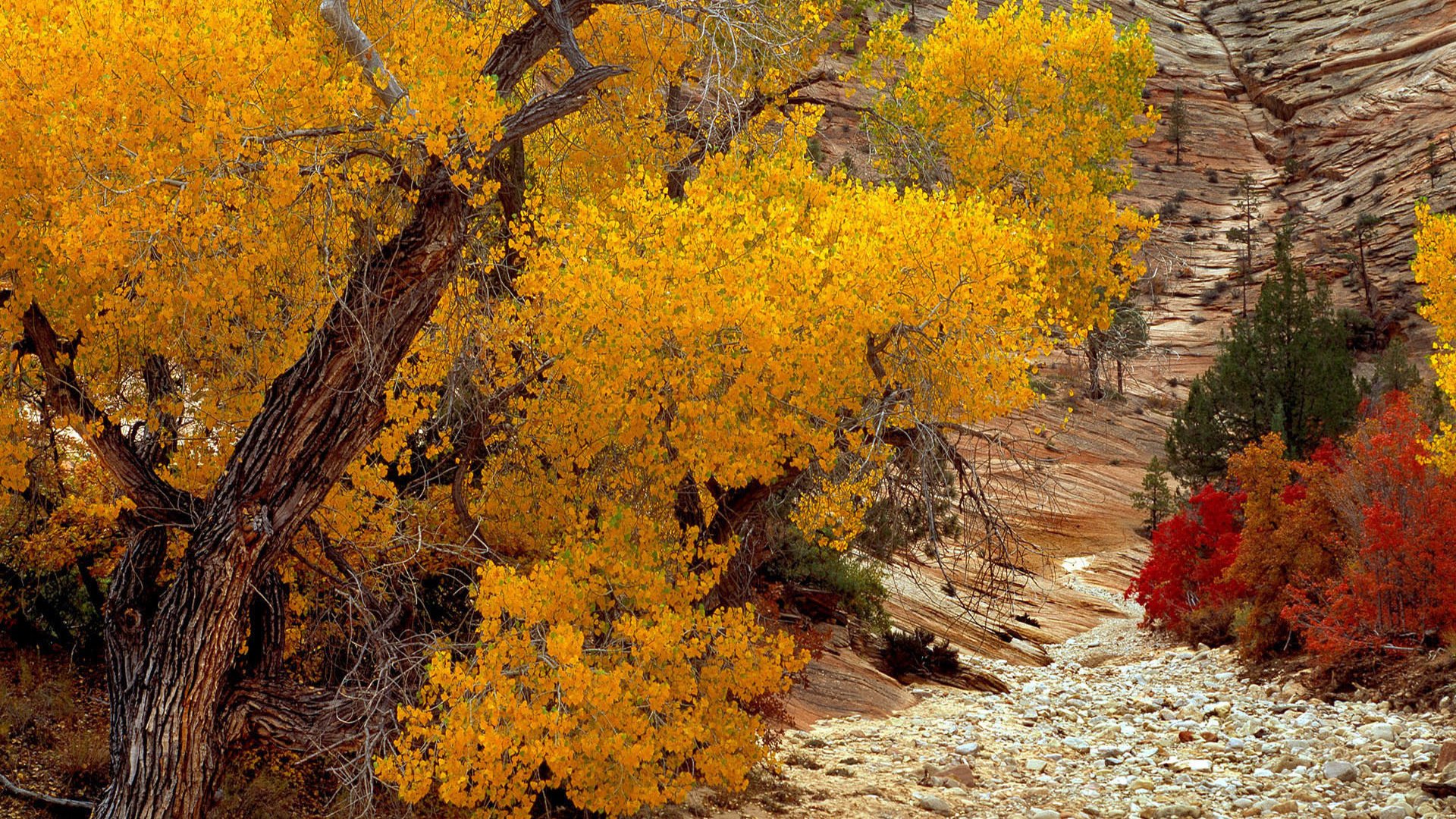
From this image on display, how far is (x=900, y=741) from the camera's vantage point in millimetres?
11781

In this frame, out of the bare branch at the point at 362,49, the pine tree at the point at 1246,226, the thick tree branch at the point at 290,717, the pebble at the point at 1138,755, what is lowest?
the pebble at the point at 1138,755

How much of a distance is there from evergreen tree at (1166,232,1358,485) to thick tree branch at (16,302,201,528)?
26127mm

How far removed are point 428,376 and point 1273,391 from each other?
85.4ft

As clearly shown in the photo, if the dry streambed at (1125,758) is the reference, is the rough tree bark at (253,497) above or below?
above

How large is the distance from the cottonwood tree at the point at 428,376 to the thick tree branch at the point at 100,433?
0.9 inches

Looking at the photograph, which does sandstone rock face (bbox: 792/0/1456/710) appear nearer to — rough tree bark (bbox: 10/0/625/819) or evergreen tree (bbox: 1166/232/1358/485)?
evergreen tree (bbox: 1166/232/1358/485)

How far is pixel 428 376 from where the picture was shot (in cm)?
773

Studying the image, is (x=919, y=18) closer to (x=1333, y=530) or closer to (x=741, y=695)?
(x=1333, y=530)

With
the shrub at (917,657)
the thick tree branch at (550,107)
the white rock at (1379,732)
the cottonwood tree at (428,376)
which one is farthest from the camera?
the shrub at (917,657)

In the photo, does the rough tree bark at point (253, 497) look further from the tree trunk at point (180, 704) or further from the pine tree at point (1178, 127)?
the pine tree at point (1178, 127)

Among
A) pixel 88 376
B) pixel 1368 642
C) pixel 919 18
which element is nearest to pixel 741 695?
pixel 88 376

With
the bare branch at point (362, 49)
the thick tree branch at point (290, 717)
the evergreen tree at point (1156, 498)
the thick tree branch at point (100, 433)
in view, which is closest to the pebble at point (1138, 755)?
the thick tree branch at point (290, 717)

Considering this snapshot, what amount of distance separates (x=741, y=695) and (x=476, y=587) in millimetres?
1801

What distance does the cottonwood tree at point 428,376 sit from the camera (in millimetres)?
6320
